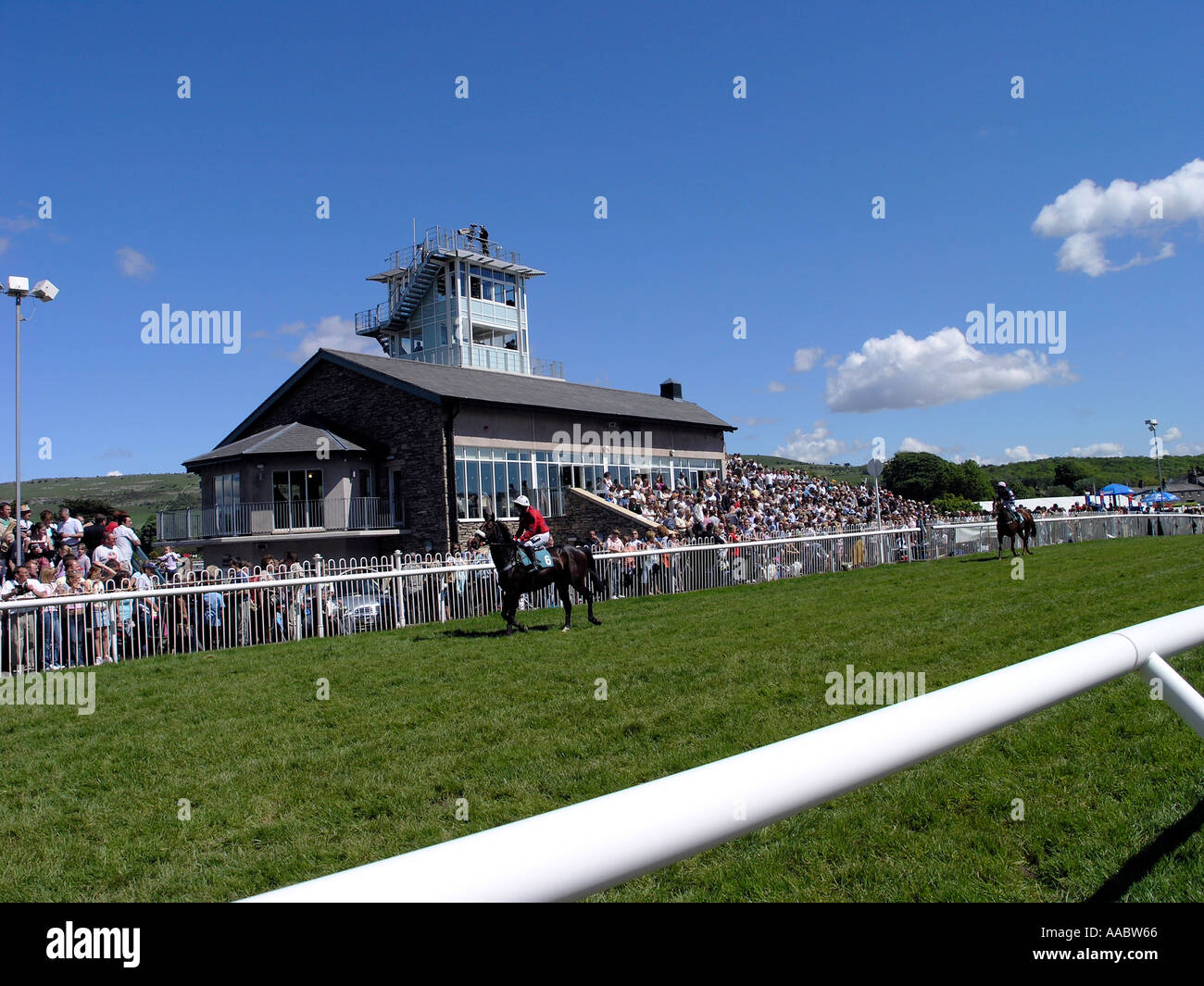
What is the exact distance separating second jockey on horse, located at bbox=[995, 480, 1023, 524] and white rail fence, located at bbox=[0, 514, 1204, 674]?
4.22 meters

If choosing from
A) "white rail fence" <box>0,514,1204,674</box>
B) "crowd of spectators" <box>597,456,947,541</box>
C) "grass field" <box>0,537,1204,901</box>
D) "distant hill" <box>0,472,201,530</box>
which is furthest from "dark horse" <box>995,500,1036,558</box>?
"distant hill" <box>0,472,201,530</box>

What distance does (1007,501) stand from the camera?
21016mm

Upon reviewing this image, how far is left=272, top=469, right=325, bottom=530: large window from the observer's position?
30.6m

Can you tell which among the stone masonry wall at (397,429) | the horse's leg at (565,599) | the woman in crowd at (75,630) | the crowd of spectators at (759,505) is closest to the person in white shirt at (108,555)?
the woman in crowd at (75,630)

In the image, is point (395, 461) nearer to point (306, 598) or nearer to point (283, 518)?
point (283, 518)

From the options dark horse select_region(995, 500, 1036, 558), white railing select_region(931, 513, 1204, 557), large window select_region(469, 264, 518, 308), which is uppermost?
large window select_region(469, 264, 518, 308)

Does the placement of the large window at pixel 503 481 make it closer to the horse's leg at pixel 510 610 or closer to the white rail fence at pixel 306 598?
the white rail fence at pixel 306 598

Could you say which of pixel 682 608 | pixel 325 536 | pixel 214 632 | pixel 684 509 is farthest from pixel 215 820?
pixel 325 536

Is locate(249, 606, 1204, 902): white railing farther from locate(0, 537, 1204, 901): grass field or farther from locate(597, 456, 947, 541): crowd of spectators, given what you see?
locate(597, 456, 947, 541): crowd of spectators

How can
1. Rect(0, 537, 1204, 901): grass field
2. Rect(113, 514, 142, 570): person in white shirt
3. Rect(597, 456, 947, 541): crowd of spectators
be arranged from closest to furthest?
Rect(0, 537, 1204, 901): grass field → Rect(113, 514, 142, 570): person in white shirt → Rect(597, 456, 947, 541): crowd of spectators

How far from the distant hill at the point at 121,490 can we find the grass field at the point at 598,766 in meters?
120
